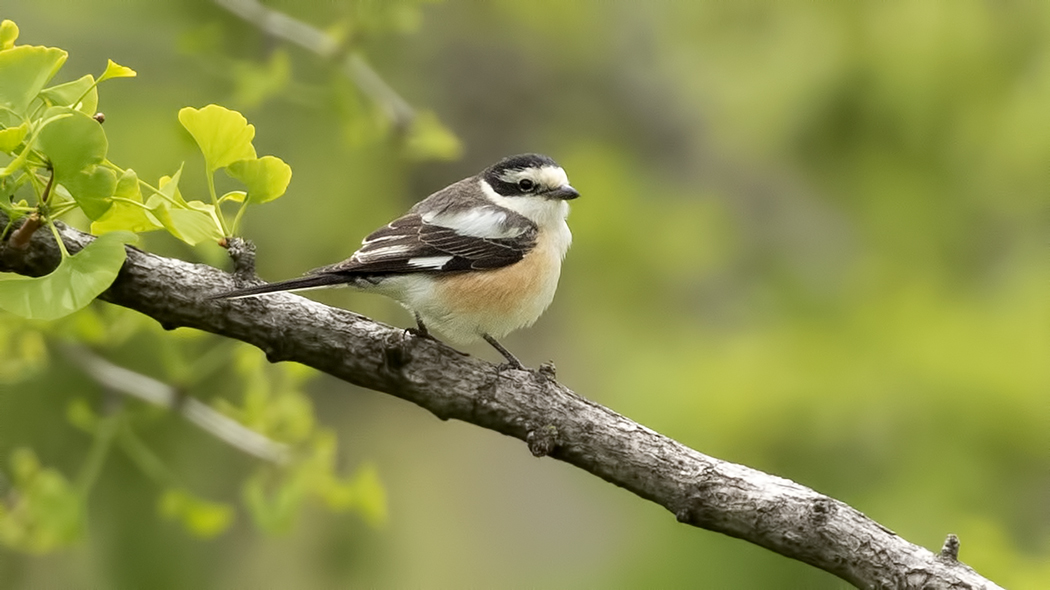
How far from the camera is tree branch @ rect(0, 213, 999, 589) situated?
10.3ft

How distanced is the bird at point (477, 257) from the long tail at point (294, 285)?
0.02 m

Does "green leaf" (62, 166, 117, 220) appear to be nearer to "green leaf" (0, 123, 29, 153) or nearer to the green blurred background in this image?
"green leaf" (0, 123, 29, 153)

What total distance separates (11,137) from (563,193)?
3137 mm

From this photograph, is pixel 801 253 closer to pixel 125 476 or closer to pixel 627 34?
pixel 627 34

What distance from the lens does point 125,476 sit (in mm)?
5863

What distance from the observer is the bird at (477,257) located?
14.1 ft

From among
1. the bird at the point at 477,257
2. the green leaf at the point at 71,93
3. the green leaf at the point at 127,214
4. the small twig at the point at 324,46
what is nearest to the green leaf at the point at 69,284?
the green leaf at the point at 127,214

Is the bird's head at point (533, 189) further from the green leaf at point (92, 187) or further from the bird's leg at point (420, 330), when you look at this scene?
the green leaf at point (92, 187)

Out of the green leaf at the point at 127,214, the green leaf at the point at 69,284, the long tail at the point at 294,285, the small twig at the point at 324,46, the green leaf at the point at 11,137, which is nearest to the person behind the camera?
the green leaf at the point at 11,137

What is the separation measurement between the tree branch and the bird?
1.65 feet

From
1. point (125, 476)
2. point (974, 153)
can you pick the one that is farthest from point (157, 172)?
point (974, 153)

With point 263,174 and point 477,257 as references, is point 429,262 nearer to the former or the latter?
point 477,257

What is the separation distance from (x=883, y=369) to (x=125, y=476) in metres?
4.91

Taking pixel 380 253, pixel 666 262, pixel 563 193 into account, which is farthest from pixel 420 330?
pixel 666 262
